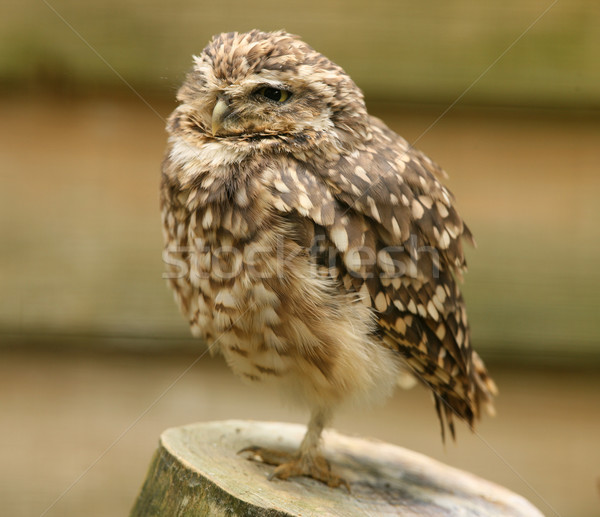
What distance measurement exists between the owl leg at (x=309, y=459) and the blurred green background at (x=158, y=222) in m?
0.42

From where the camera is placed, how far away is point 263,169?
4.68 feet

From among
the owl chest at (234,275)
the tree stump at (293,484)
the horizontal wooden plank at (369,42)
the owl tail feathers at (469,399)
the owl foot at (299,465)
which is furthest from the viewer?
the horizontal wooden plank at (369,42)

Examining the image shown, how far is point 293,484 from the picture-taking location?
58.5 inches

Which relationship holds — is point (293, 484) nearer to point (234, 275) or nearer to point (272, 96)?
point (234, 275)

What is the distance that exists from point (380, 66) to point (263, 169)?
0.79 meters

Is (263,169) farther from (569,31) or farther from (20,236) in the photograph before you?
(569,31)

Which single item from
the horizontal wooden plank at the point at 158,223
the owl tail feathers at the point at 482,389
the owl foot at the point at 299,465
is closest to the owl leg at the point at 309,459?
the owl foot at the point at 299,465

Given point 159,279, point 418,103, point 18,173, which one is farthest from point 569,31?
point 18,173

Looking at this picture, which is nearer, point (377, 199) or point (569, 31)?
point (377, 199)

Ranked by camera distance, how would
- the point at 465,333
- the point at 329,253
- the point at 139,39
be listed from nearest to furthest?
the point at 329,253 < the point at 465,333 < the point at 139,39

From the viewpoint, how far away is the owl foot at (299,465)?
5.05ft

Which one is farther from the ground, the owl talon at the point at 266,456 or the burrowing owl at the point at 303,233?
the burrowing owl at the point at 303,233

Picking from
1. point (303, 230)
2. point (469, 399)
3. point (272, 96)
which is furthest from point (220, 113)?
point (469, 399)

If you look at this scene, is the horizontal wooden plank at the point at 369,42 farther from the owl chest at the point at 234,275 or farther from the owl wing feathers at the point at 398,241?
the owl chest at the point at 234,275
